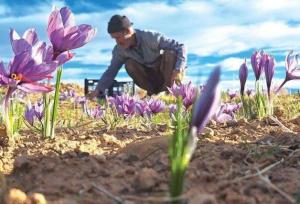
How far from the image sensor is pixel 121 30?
873cm

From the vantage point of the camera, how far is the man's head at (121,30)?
868 cm

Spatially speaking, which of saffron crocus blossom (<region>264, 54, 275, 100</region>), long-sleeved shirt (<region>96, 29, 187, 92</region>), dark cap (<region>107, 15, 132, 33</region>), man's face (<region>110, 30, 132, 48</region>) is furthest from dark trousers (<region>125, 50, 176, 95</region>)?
saffron crocus blossom (<region>264, 54, 275, 100</region>)

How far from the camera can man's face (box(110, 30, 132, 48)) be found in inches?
346

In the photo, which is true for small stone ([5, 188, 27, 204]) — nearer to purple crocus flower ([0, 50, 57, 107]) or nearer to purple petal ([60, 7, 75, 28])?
purple crocus flower ([0, 50, 57, 107])

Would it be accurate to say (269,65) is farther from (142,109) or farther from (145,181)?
(145,181)

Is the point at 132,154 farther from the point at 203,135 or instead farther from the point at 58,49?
→ the point at 203,135

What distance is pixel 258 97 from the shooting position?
3373 millimetres

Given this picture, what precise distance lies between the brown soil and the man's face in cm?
654

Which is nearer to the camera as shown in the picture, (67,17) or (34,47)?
(34,47)

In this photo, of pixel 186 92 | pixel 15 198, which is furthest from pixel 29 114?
pixel 15 198

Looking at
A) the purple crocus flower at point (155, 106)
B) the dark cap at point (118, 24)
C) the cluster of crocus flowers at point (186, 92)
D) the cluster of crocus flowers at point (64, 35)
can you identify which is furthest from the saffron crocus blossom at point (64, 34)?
the dark cap at point (118, 24)

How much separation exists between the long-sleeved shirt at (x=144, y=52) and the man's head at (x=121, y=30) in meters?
0.18

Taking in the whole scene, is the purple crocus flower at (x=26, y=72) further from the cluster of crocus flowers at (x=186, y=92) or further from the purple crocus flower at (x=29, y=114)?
the cluster of crocus flowers at (x=186, y=92)

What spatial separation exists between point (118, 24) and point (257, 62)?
228 inches
